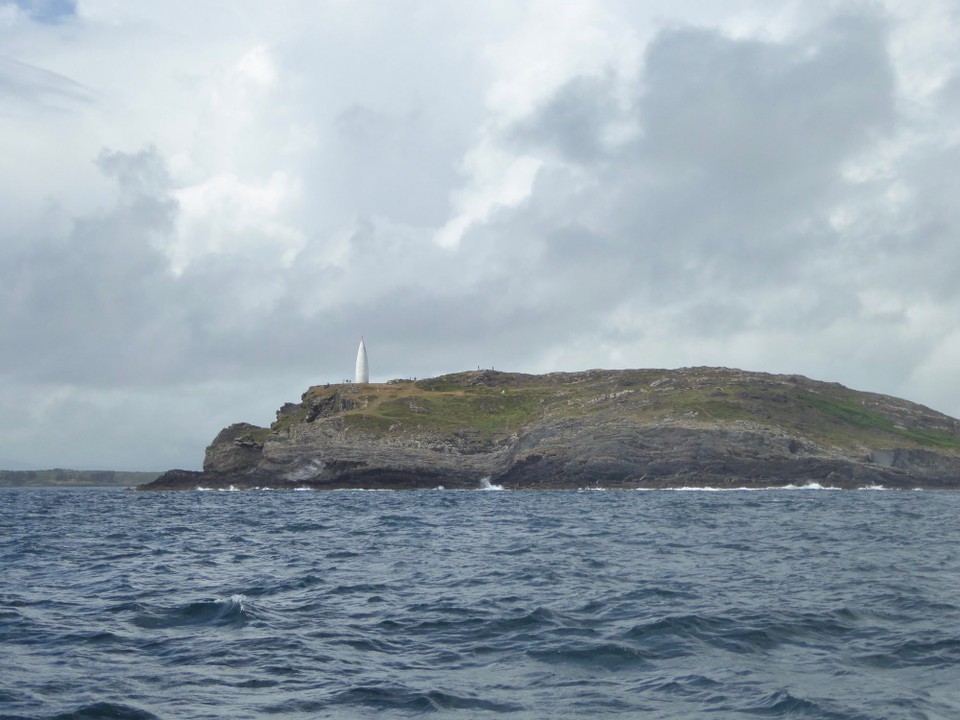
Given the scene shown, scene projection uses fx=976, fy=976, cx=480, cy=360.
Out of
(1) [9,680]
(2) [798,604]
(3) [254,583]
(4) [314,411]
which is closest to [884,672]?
(2) [798,604]

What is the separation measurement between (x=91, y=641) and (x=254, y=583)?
7846mm

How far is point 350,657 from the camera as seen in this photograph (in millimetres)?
17328

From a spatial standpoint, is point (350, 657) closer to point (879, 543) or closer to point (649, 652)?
point (649, 652)

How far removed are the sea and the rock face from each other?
93.8 m

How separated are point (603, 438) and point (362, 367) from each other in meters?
73.1

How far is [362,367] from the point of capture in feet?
640

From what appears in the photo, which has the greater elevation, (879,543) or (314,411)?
(314,411)

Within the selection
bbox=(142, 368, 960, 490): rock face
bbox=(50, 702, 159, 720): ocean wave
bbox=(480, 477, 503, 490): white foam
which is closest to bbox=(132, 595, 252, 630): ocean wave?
bbox=(50, 702, 159, 720): ocean wave

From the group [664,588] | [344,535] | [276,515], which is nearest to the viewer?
[664,588]

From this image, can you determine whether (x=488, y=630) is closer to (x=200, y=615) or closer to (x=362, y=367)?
(x=200, y=615)

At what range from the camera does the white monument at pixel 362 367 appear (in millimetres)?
194125

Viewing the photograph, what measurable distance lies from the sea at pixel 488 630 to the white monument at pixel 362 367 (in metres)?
157

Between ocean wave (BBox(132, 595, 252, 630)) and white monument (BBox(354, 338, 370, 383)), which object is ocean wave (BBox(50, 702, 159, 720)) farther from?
white monument (BBox(354, 338, 370, 383))

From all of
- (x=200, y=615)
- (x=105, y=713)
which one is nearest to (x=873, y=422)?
(x=200, y=615)
